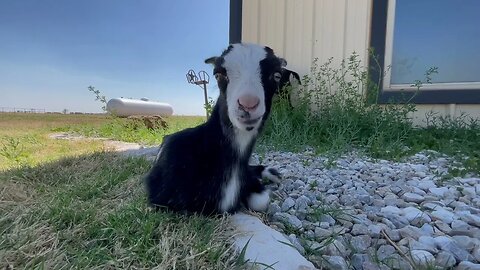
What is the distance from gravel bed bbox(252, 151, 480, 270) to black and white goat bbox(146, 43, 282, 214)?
11.1 inches

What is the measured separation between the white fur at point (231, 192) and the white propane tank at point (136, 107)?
18.8 ft

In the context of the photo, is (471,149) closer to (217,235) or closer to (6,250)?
(217,235)

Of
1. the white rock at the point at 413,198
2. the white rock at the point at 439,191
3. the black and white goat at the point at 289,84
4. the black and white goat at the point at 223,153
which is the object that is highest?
the black and white goat at the point at 289,84

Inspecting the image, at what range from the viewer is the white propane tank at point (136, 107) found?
792 cm

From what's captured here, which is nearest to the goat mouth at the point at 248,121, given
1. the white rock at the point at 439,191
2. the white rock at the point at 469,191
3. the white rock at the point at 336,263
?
the white rock at the point at 336,263

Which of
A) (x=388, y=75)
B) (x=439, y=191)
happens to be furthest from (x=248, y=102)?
(x=388, y=75)

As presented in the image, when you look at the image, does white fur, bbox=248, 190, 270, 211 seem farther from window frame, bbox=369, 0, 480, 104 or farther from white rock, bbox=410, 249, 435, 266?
window frame, bbox=369, 0, 480, 104

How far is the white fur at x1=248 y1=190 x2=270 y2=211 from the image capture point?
5.64 feet

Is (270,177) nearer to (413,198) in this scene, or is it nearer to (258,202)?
(258,202)

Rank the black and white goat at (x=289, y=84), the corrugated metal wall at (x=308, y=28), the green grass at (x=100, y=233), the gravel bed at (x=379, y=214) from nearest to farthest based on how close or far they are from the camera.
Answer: the green grass at (x=100, y=233) → the gravel bed at (x=379, y=214) → the black and white goat at (x=289, y=84) → the corrugated metal wall at (x=308, y=28)

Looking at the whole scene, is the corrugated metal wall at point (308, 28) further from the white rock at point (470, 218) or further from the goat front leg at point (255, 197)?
the goat front leg at point (255, 197)

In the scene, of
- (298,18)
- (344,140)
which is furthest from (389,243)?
(298,18)

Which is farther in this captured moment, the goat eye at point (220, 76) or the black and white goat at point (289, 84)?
the black and white goat at point (289, 84)

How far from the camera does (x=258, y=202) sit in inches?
67.7
